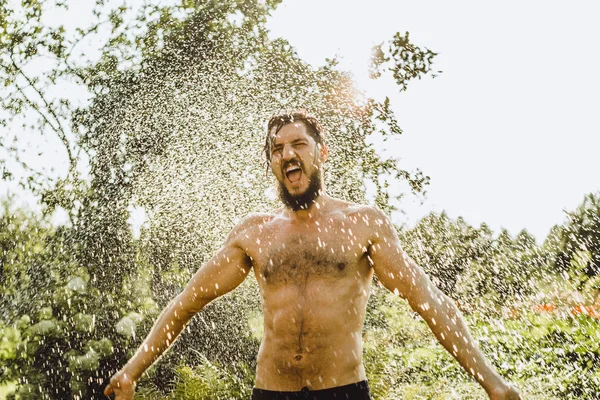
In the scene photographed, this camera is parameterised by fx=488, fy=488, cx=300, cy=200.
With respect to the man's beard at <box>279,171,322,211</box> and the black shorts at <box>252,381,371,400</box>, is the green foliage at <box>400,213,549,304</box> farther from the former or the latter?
the black shorts at <box>252,381,371,400</box>

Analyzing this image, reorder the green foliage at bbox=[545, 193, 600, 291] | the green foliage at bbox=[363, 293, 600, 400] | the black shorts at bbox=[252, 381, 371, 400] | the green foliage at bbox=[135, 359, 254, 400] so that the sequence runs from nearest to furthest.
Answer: the black shorts at bbox=[252, 381, 371, 400], the green foliage at bbox=[363, 293, 600, 400], the green foliage at bbox=[135, 359, 254, 400], the green foliage at bbox=[545, 193, 600, 291]

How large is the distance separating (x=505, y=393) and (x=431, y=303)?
15.6 inches

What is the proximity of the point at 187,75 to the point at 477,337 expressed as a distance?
20.5ft

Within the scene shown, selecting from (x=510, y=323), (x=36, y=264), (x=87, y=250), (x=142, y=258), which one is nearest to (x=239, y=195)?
(x=142, y=258)

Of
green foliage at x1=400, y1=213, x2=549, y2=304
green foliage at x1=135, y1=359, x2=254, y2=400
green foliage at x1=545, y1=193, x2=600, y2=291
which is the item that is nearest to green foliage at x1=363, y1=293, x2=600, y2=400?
green foliage at x1=400, y1=213, x2=549, y2=304

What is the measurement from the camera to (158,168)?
7.45 meters

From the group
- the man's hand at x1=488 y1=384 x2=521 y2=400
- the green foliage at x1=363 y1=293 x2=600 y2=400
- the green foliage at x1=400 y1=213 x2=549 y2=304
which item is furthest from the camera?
the green foliage at x1=400 y1=213 x2=549 y2=304

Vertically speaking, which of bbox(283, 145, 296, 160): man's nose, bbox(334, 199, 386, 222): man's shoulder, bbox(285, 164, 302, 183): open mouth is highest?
bbox(283, 145, 296, 160): man's nose

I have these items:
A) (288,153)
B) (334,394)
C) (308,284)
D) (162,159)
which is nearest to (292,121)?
(288,153)

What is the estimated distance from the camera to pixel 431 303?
5.89 ft

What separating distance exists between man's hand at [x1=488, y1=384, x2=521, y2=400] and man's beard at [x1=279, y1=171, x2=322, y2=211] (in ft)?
3.46

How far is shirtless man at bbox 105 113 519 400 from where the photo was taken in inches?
73.9

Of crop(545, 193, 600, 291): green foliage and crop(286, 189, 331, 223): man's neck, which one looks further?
crop(545, 193, 600, 291): green foliage

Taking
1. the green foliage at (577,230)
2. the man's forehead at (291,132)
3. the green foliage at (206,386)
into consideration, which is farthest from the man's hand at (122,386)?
the green foliage at (577,230)
